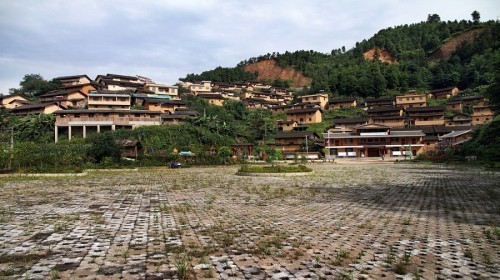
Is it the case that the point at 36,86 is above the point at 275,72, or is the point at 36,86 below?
below

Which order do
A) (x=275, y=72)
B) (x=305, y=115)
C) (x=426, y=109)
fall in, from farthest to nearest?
1. (x=275, y=72)
2. (x=305, y=115)
3. (x=426, y=109)

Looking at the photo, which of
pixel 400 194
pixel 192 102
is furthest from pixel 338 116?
pixel 400 194

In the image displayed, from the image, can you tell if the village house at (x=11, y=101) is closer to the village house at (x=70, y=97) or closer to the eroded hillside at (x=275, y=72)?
the village house at (x=70, y=97)

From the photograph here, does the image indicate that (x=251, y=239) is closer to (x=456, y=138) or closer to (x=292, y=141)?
(x=292, y=141)

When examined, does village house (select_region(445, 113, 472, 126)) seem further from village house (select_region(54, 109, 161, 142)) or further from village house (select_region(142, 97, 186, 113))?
village house (select_region(54, 109, 161, 142))

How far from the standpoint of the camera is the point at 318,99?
333 feet

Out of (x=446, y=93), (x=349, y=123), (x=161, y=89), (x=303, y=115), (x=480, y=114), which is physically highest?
(x=161, y=89)

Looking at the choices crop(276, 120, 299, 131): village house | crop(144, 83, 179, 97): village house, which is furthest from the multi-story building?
crop(144, 83, 179, 97): village house

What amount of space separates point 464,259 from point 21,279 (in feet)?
24.4

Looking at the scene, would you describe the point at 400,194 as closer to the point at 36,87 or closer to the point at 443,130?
the point at 443,130

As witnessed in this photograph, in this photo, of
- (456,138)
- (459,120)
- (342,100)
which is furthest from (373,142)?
(342,100)

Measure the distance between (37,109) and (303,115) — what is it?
61906 mm

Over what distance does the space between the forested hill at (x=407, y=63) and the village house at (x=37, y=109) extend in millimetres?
79120

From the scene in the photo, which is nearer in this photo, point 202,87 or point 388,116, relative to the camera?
point 388,116
